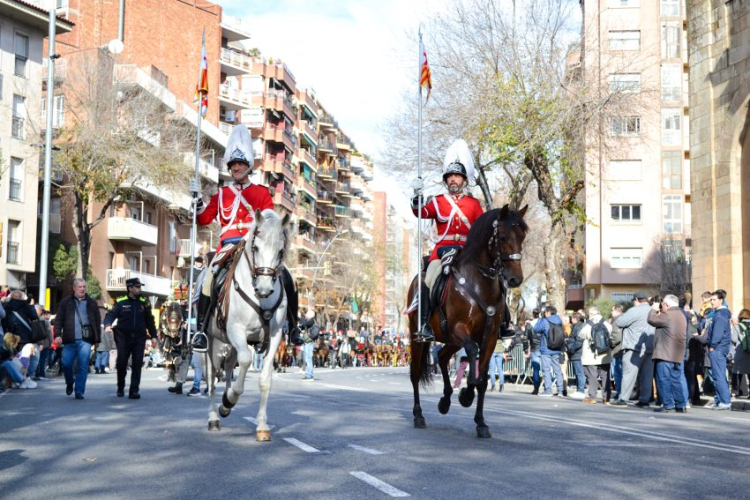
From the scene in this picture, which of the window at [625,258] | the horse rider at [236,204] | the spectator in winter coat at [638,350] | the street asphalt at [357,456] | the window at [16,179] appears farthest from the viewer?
the window at [625,258]

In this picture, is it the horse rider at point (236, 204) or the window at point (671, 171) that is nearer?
the horse rider at point (236, 204)

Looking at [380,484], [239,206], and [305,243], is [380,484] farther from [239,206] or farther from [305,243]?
[305,243]

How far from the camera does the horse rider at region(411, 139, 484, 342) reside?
13352 mm

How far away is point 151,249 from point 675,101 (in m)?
34.4

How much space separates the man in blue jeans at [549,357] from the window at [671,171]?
50.6 m

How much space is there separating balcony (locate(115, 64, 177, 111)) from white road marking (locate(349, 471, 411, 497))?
46214 mm

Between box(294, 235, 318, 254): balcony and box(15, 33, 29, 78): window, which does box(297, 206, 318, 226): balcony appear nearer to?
box(294, 235, 318, 254): balcony

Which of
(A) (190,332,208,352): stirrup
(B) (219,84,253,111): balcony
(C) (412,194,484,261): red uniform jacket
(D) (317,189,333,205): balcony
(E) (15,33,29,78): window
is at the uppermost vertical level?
(B) (219,84,253,111): balcony

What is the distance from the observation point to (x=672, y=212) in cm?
7606

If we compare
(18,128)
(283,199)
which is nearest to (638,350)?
(18,128)

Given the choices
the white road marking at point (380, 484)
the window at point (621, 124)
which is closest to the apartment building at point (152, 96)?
the window at point (621, 124)

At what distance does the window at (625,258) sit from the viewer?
251ft

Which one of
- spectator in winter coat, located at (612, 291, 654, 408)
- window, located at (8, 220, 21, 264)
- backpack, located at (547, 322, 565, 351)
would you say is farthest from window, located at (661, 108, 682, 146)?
spectator in winter coat, located at (612, 291, 654, 408)

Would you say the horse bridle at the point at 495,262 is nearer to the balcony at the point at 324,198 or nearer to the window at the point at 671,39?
the window at the point at 671,39
